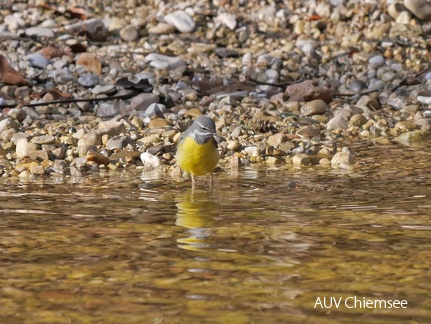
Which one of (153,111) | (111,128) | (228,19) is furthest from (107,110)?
(228,19)

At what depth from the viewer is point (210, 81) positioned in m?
Answer: 12.0

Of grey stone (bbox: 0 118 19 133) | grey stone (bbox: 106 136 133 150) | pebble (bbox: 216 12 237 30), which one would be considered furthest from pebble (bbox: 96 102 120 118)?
pebble (bbox: 216 12 237 30)

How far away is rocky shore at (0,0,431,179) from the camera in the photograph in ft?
30.2

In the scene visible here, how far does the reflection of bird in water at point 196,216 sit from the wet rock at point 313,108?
371 centimetres

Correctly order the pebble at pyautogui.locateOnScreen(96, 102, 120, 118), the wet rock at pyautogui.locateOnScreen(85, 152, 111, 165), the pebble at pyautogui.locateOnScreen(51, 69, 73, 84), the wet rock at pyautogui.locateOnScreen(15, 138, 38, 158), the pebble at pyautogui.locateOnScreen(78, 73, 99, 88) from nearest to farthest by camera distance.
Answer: the wet rock at pyautogui.locateOnScreen(85, 152, 111, 165) < the wet rock at pyautogui.locateOnScreen(15, 138, 38, 158) < the pebble at pyautogui.locateOnScreen(96, 102, 120, 118) < the pebble at pyautogui.locateOnScreen(78, 73, 99, 88) < the pebble at pyautogui.locateOnScreen(51, 69, 73, 84)

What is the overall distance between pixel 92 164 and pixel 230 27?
614cm

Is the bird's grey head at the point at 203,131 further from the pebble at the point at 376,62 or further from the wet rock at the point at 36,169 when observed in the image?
the pebble at the point at 376,62

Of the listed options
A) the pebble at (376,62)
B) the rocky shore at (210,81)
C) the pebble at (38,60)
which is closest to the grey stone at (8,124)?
the rocky shore at (210,81)

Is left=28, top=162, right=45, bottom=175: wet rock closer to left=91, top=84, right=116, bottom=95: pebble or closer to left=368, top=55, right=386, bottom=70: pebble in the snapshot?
left=91, top=84, right=116, bottom=95: pebble

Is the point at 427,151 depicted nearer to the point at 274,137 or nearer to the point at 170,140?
the point at 274,137

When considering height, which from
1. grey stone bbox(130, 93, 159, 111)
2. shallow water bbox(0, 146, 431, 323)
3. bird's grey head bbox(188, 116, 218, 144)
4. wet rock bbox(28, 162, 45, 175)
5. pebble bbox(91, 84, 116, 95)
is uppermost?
pebble bbox(91, 84, 116, 95)

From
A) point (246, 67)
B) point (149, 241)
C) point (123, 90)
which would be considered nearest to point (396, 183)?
point (149, 241)

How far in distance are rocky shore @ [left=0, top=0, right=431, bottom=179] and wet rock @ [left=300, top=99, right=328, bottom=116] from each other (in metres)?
0.02

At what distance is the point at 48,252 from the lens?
5.22 metres
